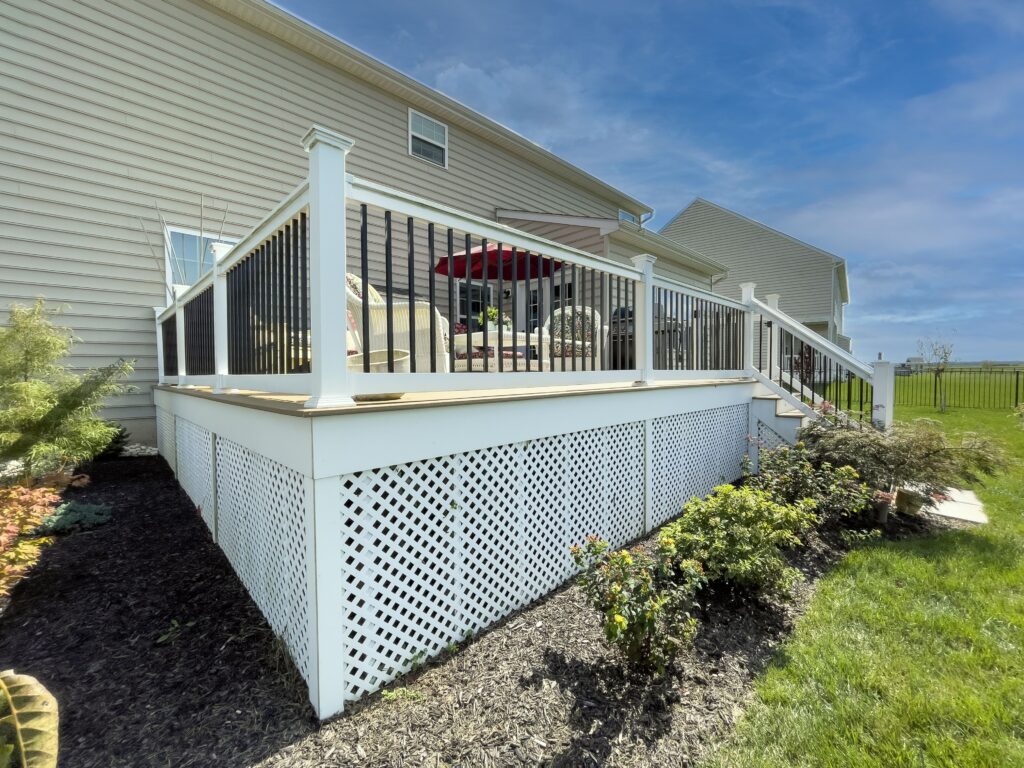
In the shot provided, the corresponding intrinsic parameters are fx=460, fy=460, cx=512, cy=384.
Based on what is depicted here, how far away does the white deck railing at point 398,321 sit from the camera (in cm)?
203

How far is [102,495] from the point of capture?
15.7ft

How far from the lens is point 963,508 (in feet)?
16.5

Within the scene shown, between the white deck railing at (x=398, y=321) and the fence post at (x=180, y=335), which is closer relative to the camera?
the white deck railing at (x=398, y=321)

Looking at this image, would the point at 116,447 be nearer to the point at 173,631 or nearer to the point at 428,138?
the point at 173,631

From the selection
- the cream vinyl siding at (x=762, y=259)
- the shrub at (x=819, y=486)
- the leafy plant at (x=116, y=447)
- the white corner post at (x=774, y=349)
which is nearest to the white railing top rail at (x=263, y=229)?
the leafy plant at (x=116, y=447)

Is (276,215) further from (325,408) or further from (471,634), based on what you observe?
(471,634)

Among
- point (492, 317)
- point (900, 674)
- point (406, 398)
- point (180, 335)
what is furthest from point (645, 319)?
point (180, 335)

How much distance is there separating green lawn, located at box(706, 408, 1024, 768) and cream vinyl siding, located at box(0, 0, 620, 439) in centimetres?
735

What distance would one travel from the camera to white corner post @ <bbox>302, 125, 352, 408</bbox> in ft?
6.49

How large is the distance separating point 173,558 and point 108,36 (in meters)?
6.42

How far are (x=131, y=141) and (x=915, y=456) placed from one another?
9594 mm

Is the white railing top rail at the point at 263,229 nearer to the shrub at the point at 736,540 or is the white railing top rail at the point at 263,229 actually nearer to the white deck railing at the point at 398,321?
the white deck railing at the point at 398,321

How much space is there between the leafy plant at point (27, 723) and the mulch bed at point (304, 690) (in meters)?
0.43

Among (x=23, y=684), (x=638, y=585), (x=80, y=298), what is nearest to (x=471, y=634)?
(x=638, y=585)
